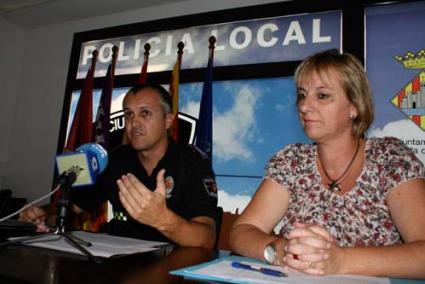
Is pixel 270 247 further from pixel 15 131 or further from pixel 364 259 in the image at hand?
pixel 15 131

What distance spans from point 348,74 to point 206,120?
2086 millimetres

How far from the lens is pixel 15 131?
14.8 feet

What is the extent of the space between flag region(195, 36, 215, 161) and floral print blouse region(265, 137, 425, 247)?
6.37 feet

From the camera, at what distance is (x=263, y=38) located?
3252mm

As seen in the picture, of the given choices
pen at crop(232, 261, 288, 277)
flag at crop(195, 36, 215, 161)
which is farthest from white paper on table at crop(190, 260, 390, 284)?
flag at crop(195, 36, 215, 161)

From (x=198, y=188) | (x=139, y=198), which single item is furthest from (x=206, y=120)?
(x=139, y=198)

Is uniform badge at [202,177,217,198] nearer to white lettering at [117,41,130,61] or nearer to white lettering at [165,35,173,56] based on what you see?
white lettering at [165,35,173,56]

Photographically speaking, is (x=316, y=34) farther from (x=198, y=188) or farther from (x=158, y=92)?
(x=198, y=188)

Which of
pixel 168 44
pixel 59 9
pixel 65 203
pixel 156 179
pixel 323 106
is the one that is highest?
pixel 59 9

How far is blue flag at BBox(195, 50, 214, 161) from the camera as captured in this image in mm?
3229

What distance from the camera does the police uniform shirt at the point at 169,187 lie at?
5.06ft

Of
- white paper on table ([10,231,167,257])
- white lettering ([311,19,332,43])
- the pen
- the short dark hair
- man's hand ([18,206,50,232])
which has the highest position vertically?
white lettering ([311,19,332,43])

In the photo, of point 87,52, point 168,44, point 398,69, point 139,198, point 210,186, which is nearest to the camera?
point 139,198

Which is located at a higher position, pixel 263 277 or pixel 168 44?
pixel 168 44
